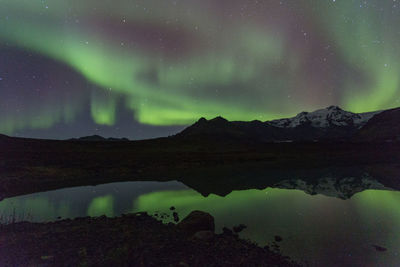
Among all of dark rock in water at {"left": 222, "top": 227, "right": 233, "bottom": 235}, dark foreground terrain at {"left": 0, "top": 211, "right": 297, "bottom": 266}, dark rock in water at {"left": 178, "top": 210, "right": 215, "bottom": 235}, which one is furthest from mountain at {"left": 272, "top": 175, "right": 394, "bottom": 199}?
dark foreground terrain at {"left": 0, "top": 211, "right": 297, "bottom": 266}

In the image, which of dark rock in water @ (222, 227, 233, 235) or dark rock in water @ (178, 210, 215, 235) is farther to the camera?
dark rock in water @ (178, 210, 215, 235)

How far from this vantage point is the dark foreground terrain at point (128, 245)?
988cm

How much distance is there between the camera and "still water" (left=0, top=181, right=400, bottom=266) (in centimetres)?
1173

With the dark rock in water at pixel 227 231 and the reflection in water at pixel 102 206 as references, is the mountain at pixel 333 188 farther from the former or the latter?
the reflection in water at pixel 102 206

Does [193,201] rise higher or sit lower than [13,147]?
lower

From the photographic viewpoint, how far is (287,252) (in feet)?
37.3

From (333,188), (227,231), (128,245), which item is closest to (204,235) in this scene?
(227,231)

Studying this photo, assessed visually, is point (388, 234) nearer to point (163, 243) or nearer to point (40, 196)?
point (163, 243)

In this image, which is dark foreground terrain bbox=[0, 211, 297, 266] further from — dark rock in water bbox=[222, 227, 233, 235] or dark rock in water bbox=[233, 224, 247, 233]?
dark rock in water bbox=[233, 224, 247, 233]

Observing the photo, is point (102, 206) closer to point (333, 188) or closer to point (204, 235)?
point (204, 235)

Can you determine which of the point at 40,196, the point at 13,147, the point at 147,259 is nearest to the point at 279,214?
the point at 147,259

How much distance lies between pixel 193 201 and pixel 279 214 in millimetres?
8626

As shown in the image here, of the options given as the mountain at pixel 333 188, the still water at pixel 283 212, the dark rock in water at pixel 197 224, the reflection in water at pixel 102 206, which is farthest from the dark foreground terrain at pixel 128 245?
the mountain at pixel 333 188

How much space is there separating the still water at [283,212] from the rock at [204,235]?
7.44ft
